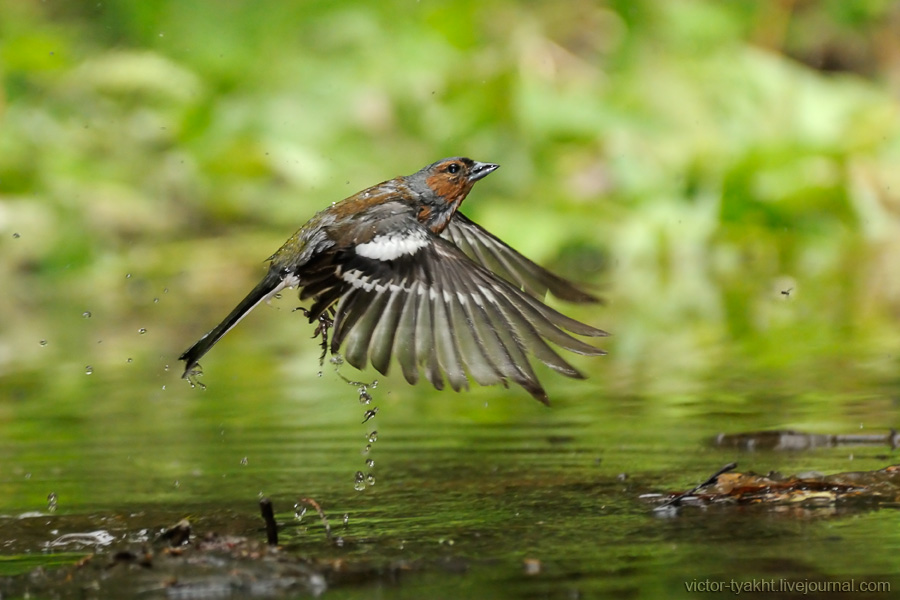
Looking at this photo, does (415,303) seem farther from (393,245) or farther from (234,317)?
(234,317)

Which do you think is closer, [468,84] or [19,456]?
[19,456]

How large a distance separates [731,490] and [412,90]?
7995 mm

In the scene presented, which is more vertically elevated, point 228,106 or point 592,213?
point 228,106

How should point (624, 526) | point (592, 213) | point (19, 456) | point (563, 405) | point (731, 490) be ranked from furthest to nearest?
1. point (592, 213)
2. point (563, 405)
3. point (19, 456)
4. point (731, 490)
5. point (624, 526)

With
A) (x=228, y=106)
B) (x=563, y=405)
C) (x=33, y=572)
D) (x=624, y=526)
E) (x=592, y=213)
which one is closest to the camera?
(x=33, y=572)

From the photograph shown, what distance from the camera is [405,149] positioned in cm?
1065

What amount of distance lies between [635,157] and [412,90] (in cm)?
186

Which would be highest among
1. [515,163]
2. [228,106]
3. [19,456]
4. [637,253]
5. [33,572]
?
[228,106]

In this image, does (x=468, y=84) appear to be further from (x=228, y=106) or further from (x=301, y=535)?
(x=301, y=535)

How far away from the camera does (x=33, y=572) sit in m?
2.94

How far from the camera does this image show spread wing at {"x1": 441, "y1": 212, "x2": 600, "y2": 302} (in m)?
4.27

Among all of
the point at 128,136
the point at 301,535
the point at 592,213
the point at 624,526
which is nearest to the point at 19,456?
the point at 301,535

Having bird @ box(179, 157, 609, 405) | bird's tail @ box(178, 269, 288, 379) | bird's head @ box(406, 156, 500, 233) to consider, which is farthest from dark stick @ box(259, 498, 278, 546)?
bird's head @ box(406, 156, 500, 233)

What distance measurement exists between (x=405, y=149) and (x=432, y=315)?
712 centimetres
